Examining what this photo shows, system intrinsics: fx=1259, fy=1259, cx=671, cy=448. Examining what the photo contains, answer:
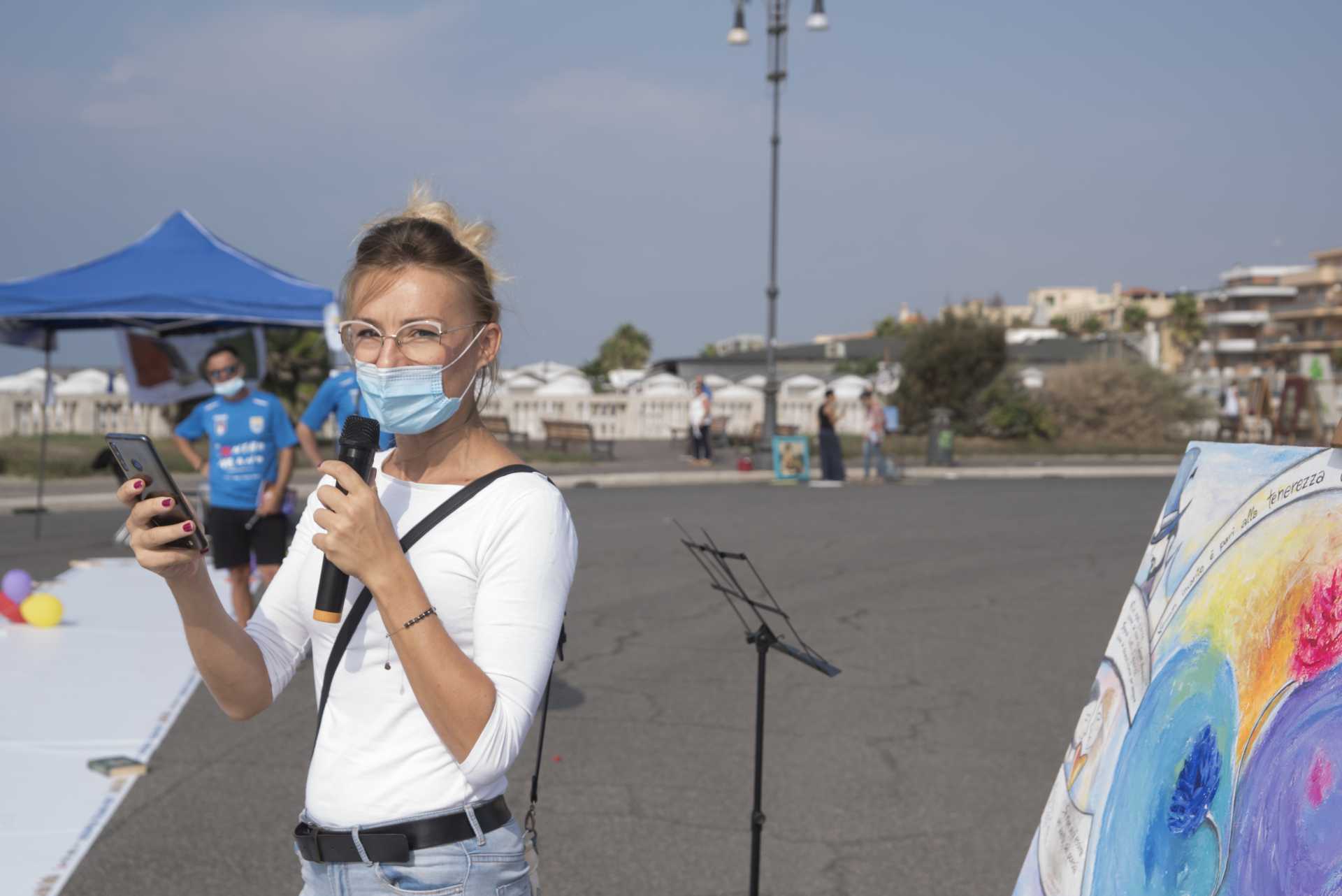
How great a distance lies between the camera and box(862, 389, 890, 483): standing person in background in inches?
950

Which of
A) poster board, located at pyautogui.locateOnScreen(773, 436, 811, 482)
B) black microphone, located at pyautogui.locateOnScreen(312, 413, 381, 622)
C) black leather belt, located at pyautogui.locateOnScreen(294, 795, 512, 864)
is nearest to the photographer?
black microphone, located at pyautogui.locateOnScreen(312, 413, 381, 622)

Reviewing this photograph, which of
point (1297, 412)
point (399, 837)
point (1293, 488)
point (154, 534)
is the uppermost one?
point (1297, 412)

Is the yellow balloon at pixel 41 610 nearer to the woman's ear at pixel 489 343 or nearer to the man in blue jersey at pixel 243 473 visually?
the man in blue jersey at pixel 243 473

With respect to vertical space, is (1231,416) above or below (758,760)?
above

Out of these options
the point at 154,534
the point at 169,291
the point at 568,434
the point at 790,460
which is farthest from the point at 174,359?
the point at 568,434

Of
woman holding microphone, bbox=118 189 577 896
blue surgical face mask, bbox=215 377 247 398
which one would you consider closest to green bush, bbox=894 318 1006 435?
blue surgical face mask, bbox=215 377 247 398

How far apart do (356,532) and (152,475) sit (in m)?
0.47

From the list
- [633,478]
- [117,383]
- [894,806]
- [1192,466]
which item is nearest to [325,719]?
[1192,466]

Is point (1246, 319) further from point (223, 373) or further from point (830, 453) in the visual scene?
point (223, 373)

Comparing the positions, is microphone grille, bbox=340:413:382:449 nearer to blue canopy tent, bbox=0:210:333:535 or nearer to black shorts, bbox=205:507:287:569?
black shorts, bbox=205:507:287:569

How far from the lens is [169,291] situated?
43.5 ft

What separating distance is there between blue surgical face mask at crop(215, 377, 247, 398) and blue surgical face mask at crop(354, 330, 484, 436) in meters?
6.83

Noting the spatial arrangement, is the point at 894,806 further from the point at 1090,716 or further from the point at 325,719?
the point at 325,719

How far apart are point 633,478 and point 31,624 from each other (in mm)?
15673
